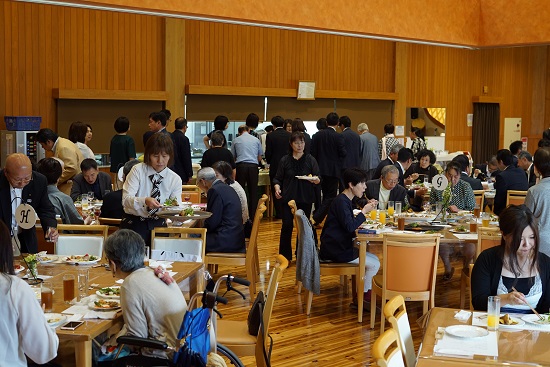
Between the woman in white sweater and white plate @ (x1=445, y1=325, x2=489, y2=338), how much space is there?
6.24ft

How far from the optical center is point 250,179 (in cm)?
1137

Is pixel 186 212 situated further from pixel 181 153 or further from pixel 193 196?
pixel 181 153

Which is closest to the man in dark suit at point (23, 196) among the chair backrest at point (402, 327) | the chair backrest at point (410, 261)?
the chair backrest at point (410, 261)

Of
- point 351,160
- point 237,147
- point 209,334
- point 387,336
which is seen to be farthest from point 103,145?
point 387,336

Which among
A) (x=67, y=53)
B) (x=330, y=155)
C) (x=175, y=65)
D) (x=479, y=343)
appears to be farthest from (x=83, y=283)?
(x=175, y=65)

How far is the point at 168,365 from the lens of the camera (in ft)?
12.9

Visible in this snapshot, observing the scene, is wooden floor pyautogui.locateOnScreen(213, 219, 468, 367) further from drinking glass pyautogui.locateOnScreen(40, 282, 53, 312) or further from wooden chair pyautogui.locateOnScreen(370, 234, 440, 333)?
drinking glass pyautogui.locateOnScreen(40, 282, 53, 312)

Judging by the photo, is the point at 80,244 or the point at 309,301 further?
→ the point at 309,301

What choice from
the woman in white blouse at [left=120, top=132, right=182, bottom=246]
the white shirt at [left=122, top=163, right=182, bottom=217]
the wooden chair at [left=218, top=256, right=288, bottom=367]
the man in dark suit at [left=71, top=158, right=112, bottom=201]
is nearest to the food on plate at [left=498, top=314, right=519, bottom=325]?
the wooden chair at [left=218, top=256, right=288, bottom=367]

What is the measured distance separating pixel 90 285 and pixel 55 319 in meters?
0.76

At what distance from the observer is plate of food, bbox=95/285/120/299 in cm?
451

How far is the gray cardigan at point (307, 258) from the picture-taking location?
6.91 meters

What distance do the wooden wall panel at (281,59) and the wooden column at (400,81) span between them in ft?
0.40

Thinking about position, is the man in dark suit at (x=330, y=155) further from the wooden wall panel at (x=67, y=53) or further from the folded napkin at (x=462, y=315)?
the folded napkin at (x=462, y=315)
